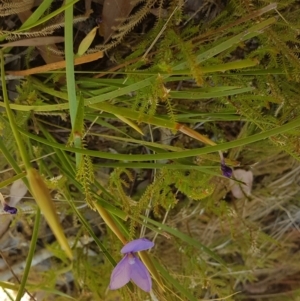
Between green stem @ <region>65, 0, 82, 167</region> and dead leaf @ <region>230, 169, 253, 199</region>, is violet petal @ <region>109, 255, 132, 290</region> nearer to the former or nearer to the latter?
green stem @ <region>65, 0, 82, 167</region>

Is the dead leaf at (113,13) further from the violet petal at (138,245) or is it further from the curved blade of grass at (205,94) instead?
the violet petal at (138,245)

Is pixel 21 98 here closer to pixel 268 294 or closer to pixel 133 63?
pixel 133 63

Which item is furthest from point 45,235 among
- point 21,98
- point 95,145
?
point 21,98

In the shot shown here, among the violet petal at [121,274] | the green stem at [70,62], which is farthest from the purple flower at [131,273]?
the green stem at [70,62]

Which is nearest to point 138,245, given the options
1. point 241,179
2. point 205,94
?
point 205,94

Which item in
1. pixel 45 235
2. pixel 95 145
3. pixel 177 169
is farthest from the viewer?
pixel 45 235

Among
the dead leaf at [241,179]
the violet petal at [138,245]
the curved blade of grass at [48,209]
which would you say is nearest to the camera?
the curved blade of grass at [48,209]

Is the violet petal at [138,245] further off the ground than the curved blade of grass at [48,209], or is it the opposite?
the curved blade of grass at [48,209]

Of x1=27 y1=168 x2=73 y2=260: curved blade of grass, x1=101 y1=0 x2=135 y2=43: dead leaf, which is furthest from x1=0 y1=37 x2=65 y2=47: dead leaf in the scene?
x1=27 y1=168 x2=73 y2=260: curved blade of grass
